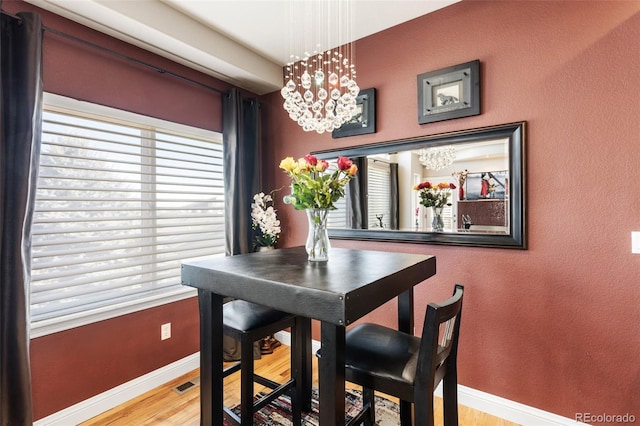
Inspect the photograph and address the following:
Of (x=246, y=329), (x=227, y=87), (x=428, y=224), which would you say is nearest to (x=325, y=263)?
(x=246, y=329)

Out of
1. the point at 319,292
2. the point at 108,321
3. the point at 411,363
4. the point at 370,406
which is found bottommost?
the point at 370,406

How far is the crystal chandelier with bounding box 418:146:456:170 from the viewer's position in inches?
85.5

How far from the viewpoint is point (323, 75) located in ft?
6.19

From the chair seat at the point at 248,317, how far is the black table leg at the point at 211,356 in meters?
0.14

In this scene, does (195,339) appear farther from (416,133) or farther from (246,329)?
(416,133)

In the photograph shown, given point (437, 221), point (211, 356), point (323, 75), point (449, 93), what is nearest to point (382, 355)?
point (211, 356)

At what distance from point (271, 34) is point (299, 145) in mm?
928

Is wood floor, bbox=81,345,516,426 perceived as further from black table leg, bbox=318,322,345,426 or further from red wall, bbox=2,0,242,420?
black table leg, bbox=318,322,345,426

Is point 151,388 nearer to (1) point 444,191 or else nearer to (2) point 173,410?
(2) point 173,410

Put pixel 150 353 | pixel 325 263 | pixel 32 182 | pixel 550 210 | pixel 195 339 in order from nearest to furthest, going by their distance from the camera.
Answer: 1. pixel 325 263
2. pixel 32 182
3. pixel 550 210
4. pixel 150 353
5. pixel 195 339

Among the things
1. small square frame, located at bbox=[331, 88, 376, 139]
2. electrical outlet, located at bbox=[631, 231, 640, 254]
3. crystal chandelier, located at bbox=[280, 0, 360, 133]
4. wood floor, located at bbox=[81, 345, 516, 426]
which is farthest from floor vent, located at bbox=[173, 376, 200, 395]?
electrical outlet, located at bbox=[631, 231, 640, 254]

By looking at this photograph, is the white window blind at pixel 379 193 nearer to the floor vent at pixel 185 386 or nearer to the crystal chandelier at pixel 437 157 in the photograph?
the crystal chandelier at pixel 437 157

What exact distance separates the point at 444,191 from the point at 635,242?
3.26ft

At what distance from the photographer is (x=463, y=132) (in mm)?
2082
